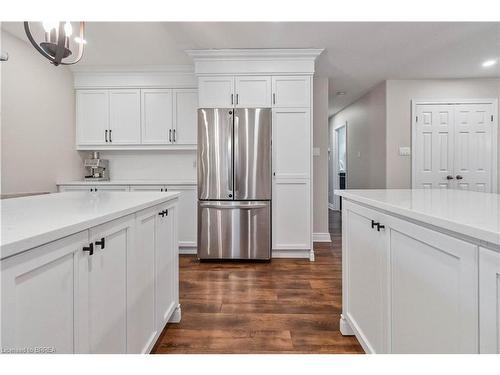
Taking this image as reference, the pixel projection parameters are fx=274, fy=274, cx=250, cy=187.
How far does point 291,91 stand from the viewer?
3.25 metres

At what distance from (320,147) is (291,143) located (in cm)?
105

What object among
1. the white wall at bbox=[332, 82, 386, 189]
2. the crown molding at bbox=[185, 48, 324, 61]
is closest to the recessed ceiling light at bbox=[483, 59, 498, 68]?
the white wall at bbox=[332, 82, 386, 189]

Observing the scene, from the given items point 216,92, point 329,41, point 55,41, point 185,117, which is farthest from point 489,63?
point 55,41

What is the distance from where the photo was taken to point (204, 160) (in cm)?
319

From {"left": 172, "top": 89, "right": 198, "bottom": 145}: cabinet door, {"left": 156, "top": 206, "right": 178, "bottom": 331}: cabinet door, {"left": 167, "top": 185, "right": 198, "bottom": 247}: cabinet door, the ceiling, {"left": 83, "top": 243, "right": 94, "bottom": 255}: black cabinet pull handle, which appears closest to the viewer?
{"left": 83, "top": 243, "right": 94, "bottom": 255}: black cabinet pull handle

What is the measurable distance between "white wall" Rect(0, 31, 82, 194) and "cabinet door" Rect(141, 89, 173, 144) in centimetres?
99

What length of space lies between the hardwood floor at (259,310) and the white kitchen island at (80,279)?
1.23ft

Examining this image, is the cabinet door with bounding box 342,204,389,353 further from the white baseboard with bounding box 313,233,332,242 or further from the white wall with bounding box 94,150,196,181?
the white wall with bounding box 94,150,196,181

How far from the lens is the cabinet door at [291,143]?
128 inches

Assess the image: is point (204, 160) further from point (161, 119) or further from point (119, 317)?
point (119, 317)

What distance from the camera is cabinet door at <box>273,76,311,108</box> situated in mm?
3242

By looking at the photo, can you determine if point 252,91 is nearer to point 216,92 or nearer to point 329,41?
point 216,92

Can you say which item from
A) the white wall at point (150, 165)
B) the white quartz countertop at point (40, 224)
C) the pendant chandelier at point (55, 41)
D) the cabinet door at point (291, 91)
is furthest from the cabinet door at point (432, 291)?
the white wall at point (150, 165)
